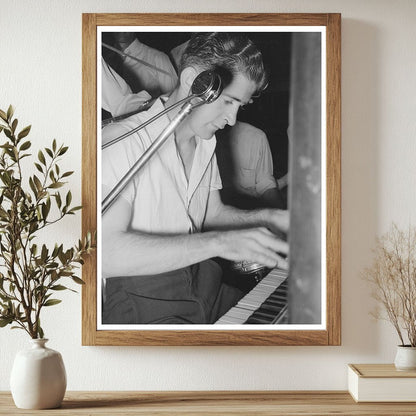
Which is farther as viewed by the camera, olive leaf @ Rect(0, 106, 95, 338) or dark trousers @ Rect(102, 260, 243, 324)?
dark trousers @ Rect(102, 260, 243, 324)

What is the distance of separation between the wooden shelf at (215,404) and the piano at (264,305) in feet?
0.82

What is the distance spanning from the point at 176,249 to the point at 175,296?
165mm

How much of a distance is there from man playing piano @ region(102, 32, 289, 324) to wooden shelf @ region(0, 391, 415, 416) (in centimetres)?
26

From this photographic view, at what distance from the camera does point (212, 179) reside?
→ 7.09ft

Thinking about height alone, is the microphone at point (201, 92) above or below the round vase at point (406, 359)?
above

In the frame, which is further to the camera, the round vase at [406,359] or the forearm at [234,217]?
Answer: the forearm at [234,217]

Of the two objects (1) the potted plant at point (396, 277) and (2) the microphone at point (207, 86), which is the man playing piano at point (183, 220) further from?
(1) the potted plant at point (396, 277)

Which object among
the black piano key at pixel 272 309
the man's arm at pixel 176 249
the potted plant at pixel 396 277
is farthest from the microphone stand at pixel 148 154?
the potted plant at pixel 396 277

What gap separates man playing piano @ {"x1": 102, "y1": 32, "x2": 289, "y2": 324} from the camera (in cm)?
215

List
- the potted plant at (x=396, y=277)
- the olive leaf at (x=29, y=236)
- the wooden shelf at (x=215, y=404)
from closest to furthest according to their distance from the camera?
1. the wooden shelf at (x=215, y=404)
2. the olive leaf at (x=29, y=236)
3. the potted plant at (x=396, y=277)

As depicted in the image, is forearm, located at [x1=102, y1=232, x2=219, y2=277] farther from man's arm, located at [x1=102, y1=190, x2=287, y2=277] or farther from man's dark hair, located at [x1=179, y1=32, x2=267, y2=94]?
man's dark hair, located at [x1=179, y1=32, x2=267, y2=94]

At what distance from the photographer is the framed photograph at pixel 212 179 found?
2.15 meters

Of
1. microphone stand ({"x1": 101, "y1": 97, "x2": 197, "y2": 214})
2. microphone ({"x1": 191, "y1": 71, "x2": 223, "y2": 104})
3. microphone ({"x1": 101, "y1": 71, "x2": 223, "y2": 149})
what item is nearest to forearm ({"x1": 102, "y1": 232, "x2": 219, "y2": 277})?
microphone stand ({"x1": 101, "y1": 97, "x2": 197, "y2": 214})

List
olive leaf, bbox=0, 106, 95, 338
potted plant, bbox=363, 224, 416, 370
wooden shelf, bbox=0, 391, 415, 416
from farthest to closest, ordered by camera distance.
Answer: potted plant, bbox=363, 224, 416, 370
olive leaf, bbox=0, 106, 95, 338
wooden shelf, bbox=0, 391, 415, 416
